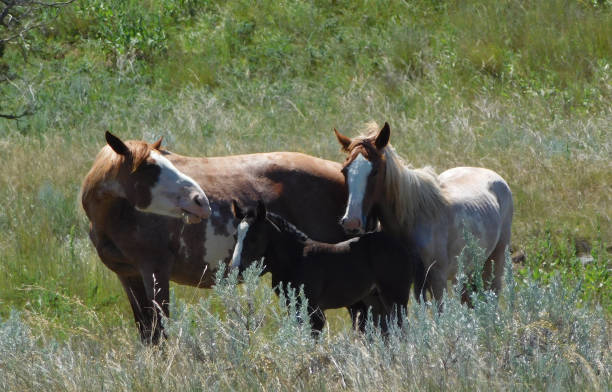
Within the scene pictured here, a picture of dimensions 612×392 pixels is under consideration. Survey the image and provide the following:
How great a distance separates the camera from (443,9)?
14359 mm

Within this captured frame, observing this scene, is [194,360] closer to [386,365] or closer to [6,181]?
[386,365]

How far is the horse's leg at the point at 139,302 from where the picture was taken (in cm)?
606

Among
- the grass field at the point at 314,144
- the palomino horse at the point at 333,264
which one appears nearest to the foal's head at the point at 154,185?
the palomino horse at the point at 333,264

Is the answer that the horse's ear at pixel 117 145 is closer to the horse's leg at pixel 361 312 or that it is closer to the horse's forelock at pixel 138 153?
the horse's forelock at pixel 138 153

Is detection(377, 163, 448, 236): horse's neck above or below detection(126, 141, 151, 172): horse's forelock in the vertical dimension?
below

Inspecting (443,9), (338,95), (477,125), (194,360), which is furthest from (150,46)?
(194,360)

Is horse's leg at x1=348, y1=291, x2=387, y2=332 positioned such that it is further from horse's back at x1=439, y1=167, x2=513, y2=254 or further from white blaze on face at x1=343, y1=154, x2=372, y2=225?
white blaze on face at x1=343, y1=154, x2=372, y2=225

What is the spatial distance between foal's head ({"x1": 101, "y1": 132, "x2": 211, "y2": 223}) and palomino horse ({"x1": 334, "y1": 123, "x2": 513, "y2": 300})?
3.23 ft

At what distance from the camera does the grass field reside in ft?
15.0

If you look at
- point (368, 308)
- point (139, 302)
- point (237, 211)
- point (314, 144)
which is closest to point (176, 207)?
point (237, 211)

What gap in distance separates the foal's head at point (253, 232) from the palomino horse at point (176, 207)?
10.7 inches

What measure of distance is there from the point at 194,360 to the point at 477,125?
6.94 metres

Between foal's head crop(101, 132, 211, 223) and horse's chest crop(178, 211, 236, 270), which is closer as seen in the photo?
foal's head crop(101, 132, 211, 223)

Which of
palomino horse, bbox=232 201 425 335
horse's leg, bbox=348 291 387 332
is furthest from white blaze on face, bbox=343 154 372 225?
horse's leg, bbox=348 291 387 332
